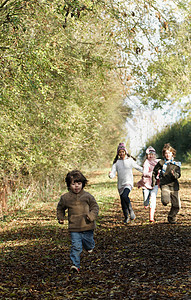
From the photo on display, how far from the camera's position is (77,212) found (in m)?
6.48

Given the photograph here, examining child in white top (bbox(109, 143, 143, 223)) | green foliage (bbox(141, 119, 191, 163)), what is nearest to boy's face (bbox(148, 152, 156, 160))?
child in white top (bbox(109, 143, 143, 223))

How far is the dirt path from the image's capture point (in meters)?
5.44

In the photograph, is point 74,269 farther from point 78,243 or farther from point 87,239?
point 87,239

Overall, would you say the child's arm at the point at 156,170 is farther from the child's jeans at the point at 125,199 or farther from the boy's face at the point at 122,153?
the boy's face at the point at 122,153

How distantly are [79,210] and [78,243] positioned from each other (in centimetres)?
51

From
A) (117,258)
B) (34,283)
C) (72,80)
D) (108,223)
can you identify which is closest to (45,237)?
(108,223)

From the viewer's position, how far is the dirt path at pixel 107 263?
5438 millimetres

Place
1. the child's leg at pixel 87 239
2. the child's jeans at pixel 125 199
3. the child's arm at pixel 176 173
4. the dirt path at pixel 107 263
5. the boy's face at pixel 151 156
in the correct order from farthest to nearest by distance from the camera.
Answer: the boy's face at pixel 151 156, the child's jeans at pixel 125 199, the child's arm at pixel 176 173, the child's leg at pixel 87 239, the dirt path at pixel 107 263

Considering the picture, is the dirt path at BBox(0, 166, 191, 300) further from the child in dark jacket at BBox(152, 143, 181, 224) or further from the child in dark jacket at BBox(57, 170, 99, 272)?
the child in dark jacket at BBox(152, 143, 181, 224)

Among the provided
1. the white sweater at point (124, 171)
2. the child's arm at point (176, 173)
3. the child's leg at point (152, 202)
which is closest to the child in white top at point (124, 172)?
the white sweater at point (124, 171)

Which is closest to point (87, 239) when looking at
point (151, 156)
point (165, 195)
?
point (165, 195)

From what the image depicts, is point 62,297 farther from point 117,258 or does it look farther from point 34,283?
point 117,258

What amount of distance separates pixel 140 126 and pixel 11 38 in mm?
46782

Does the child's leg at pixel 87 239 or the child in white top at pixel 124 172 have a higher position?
the child in white top at pixel 124 172
